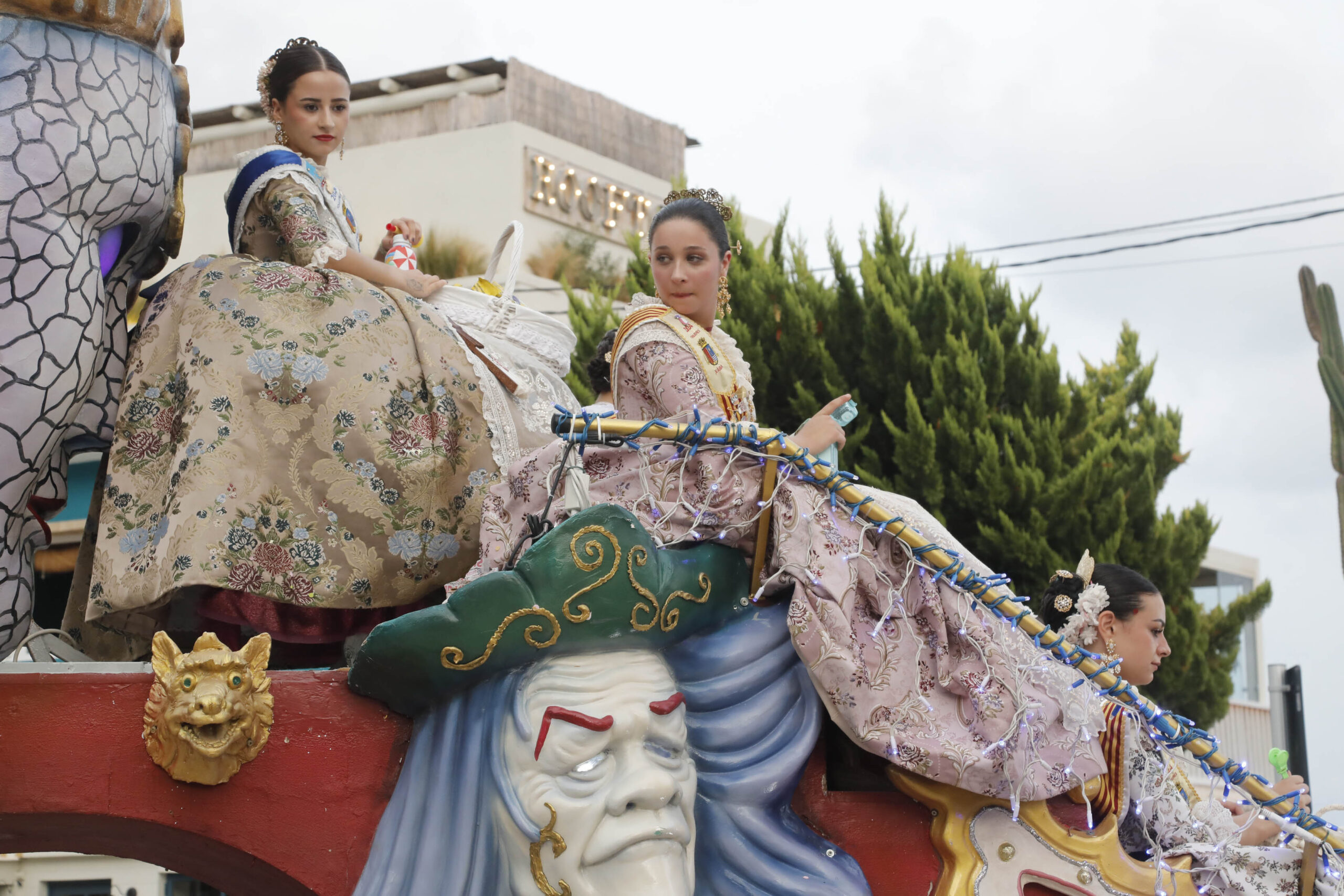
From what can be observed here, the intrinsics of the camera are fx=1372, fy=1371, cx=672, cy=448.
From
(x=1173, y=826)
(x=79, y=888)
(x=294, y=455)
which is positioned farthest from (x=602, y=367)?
(x=79, y=888)

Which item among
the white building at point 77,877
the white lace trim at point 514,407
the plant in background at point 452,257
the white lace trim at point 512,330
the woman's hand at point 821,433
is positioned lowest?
the white building at point 77,877

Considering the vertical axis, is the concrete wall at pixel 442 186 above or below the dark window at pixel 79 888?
above

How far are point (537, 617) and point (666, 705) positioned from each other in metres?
0.32

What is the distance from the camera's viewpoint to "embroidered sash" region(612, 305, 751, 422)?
10.8 ft

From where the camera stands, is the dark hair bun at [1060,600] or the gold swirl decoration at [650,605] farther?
the dark hair bun at [1060,600]

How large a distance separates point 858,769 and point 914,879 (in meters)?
0.26

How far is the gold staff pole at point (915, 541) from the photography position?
292 centimetres

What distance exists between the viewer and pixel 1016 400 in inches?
404

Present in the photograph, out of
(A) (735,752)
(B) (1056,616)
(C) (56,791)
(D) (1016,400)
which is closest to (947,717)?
(A) (735,752)

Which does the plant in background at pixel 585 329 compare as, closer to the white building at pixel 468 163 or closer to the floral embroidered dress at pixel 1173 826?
the white building at pixel 468 163

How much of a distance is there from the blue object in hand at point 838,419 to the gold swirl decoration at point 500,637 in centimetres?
78

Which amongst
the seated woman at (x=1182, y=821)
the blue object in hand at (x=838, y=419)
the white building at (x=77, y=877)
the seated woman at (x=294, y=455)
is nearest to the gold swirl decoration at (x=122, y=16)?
the seated woman at (x=294, y=455)

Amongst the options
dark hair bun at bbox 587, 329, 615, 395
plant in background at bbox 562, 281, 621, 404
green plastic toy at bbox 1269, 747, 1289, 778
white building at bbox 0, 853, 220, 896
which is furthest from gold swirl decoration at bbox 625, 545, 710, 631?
white building at bbox 0, 853, 220, 896

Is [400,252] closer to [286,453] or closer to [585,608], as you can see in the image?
[286,453]
